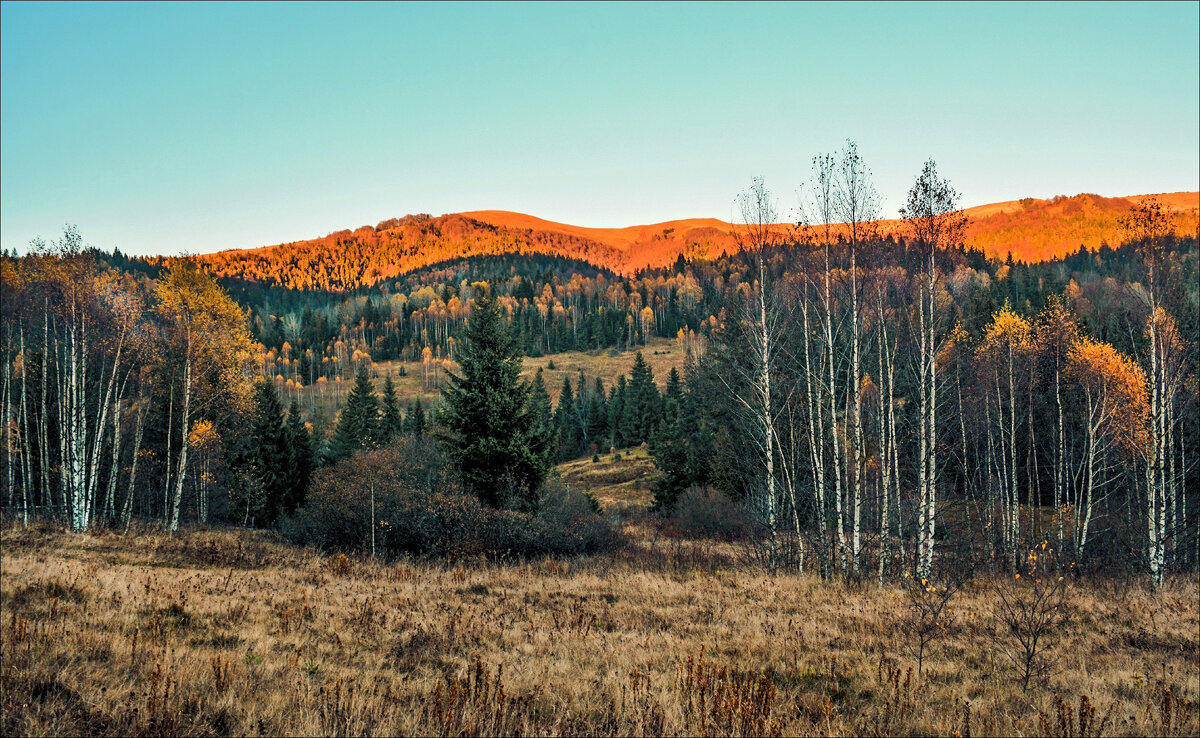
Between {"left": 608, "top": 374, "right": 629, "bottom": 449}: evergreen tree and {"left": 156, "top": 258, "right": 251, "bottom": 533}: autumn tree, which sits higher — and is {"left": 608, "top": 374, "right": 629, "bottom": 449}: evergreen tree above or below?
below

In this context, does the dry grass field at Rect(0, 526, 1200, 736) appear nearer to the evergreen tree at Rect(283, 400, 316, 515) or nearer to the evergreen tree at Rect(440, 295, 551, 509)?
the evergreen tree at Rect(440, 295, 551, 509)

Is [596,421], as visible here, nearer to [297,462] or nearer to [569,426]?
[569,426]

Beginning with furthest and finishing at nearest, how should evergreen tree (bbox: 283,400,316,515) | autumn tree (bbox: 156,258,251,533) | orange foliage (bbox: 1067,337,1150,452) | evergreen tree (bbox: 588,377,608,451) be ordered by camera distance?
evergreen tree (bbox: 588,377,608,451), evergreen tree (bbox: 283,400,316,515), autumn tree (bbox: 156,258,251,533), orange foliage (bbox: 1067,337,1150,452)

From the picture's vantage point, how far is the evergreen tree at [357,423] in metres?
48.3

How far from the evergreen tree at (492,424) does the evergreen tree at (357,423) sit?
2808cm

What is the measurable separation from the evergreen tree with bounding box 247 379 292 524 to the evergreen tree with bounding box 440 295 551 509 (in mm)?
18652

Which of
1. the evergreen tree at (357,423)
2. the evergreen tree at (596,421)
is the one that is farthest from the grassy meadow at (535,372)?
the evergreen tree at (357,423)

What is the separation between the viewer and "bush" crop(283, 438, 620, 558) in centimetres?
1733

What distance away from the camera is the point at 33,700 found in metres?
4.87

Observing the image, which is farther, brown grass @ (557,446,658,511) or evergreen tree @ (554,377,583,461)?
evergreen tree @ (554,377,583,461)

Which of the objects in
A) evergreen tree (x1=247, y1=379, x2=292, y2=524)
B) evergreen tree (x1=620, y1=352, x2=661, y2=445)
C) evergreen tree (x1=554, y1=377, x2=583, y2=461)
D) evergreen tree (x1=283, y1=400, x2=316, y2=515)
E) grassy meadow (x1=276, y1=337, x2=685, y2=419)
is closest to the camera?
evergreen tree (x1=247, y1=379, x2=292, y2=524)

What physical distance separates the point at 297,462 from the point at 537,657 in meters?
37.0

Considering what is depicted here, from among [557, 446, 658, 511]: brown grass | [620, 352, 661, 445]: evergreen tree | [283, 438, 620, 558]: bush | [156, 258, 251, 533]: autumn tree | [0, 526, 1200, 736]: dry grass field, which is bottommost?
[557, 446, 658, 511]: brown grass

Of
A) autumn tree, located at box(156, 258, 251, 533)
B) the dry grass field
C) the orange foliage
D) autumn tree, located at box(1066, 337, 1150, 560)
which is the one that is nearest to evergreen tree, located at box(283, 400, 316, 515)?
autumn tree, located at box(156, 258, 251, 533)
